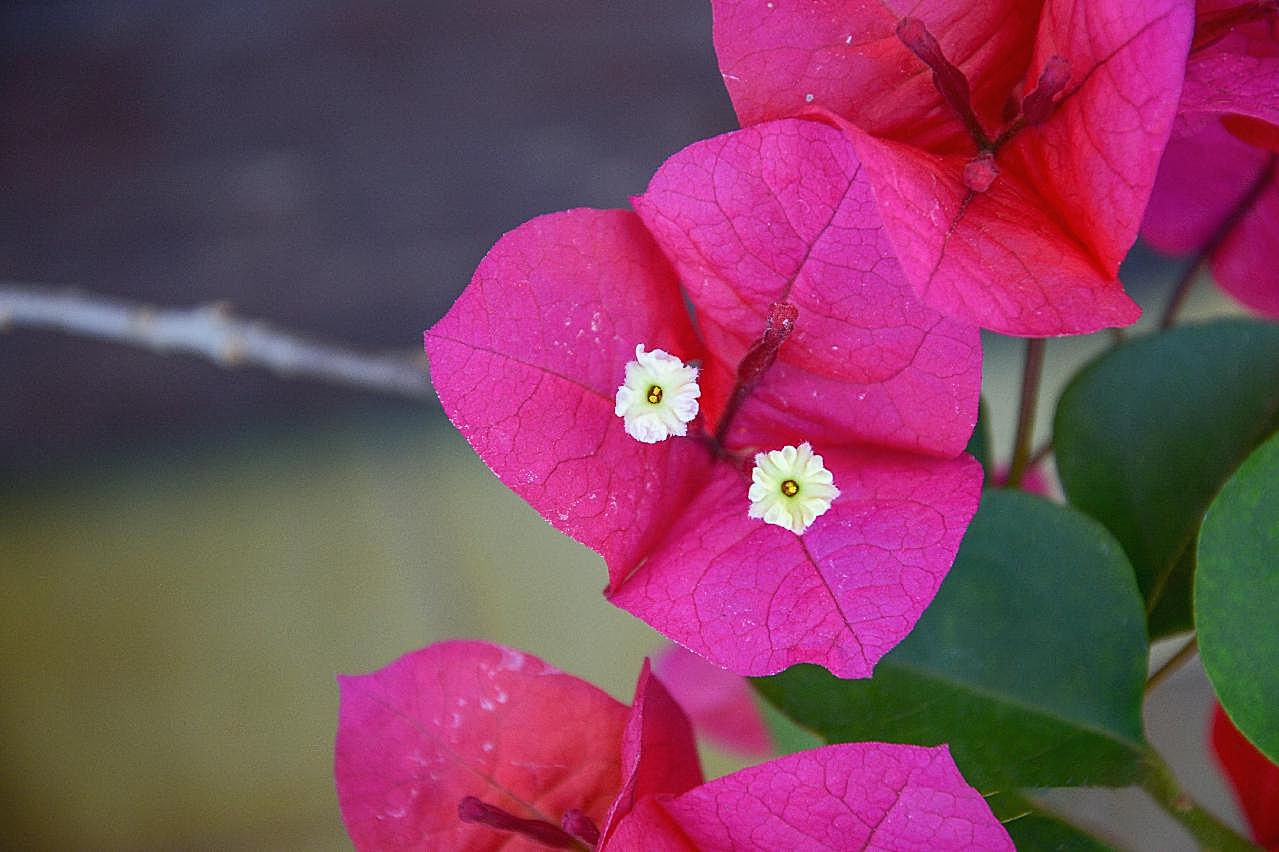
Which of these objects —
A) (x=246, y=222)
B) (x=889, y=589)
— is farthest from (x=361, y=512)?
(x=889, y=589)

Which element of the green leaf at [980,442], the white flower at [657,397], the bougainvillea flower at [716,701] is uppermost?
the white flower at [657,397]

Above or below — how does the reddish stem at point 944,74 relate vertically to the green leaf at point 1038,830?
above

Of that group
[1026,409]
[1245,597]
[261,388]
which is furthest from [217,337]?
[261,388]

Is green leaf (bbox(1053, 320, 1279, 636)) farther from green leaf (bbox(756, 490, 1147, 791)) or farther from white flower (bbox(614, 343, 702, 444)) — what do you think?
white flower (bbox(614, 343, 702, 444))

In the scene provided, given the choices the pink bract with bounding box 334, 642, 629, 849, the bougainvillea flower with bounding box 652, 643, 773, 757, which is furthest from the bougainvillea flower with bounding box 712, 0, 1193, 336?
the bougainvillea flower with bounding box 652, 643, 773, 757

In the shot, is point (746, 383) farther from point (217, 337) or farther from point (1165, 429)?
point (217, 337)

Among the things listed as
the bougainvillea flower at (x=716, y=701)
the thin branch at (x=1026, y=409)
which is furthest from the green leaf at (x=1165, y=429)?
the bougainvillea flower at (x=716, y=701)

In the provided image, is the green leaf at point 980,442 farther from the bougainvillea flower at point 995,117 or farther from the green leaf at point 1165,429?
the bougainvillea flower at point 995,117
